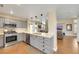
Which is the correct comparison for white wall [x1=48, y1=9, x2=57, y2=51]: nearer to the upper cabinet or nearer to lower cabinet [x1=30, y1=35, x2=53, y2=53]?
lower cabinet [x1=30, y1=35, x2=53, y2=53]

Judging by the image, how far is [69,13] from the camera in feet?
6.41

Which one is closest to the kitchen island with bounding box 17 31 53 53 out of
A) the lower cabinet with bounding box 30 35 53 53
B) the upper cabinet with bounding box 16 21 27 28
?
the lower cabinet with bounding box 30 35 53 53

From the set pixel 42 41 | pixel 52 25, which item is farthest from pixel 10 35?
pixel 52 25

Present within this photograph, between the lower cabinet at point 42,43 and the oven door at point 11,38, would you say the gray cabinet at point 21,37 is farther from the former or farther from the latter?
the lower cabinet at point 42,43

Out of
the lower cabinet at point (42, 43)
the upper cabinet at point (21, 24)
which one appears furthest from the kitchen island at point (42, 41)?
the upper cabinet at point (21, 24)

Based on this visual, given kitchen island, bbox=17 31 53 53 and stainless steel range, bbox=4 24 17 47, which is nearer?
stainless steel range, bbox=4 24 17 47

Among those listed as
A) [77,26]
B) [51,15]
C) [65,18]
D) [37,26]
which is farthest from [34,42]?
[77,26]

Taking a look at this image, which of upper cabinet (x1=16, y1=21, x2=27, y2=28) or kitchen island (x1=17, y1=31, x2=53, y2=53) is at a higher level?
upper cabinet (x1=16, y1=21, x2=27, y2=28)

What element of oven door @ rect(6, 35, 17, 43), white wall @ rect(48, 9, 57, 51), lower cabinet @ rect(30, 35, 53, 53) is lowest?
lower cabinet @ rect(30, 35, 53, 53)

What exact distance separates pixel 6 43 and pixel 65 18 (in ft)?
3.93
